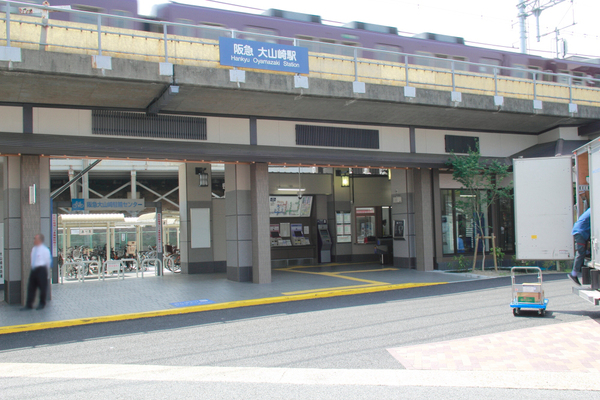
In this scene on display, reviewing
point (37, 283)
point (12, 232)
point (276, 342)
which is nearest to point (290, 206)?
point (12, 232)

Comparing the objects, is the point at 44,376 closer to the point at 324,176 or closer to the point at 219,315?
the point at 219,315

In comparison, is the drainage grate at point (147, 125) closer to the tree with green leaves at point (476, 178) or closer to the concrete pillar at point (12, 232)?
the concrete pillar at point (12, 232)

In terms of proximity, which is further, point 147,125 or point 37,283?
point 147,125

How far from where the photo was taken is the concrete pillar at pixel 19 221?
11.7m

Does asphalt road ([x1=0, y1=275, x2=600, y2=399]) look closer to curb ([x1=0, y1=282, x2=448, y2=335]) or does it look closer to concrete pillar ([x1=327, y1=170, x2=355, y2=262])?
curb ([x1=0, y1=282, x2=448, y2=335])

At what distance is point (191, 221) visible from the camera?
57.7 ft

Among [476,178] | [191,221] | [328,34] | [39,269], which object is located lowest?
[39,269]

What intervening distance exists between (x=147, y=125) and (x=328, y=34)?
688 centimetres

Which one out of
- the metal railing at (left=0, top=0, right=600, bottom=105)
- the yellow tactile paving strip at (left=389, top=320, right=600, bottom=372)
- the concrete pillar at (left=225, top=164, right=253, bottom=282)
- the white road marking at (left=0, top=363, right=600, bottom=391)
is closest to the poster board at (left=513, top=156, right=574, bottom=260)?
the yellow tactile paving strip at (left=389, top=320, right=600, bottom=372)

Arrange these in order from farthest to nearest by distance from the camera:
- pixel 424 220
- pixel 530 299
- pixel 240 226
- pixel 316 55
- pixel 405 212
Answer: pixel 405 212
pixel 424 220
pixel 240 226
pixel 316 55
pixel 530 299

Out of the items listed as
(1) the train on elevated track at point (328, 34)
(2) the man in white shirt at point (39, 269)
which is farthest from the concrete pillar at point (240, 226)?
(2) the man in white shirt at point (39, 269)

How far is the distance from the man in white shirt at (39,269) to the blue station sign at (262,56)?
19.1ft

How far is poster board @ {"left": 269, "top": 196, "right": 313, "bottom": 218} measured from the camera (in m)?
20.1

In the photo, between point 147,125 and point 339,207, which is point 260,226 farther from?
point 339,207
